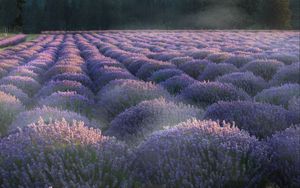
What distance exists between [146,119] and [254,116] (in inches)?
48.1

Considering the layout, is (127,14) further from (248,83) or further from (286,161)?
(286,161)

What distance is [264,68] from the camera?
9.87 m

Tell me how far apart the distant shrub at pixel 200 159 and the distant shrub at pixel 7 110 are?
2.97m

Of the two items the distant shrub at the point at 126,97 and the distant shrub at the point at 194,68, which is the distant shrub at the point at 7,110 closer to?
the distant shrub at the point at 126,97

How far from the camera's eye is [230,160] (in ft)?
10.8

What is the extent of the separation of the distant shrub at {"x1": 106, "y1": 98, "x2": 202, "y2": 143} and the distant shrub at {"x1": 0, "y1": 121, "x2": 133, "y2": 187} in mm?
1165

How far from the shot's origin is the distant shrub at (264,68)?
9.73 meters

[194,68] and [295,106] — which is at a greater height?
[295,106]

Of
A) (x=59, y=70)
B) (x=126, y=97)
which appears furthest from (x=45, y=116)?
(x=59, y=70)

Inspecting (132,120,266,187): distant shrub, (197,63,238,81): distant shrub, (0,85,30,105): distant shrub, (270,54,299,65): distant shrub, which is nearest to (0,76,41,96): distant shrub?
(0,85,30,105): distant shrub

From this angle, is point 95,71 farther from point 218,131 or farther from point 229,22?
point 229,22

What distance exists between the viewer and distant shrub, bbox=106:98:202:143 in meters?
4.89

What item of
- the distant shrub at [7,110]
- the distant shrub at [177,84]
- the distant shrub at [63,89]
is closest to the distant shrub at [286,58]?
the distant shrub at [177,84]

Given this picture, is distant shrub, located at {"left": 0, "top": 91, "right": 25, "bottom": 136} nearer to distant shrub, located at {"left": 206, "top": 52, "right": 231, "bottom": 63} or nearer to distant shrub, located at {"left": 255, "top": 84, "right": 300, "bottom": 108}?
distant shrub, located at {"left": 255, "top": 84, "right": 300, "bottom": 108}
